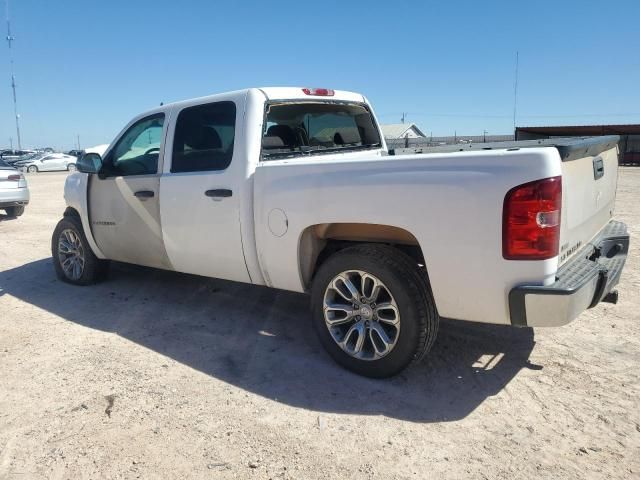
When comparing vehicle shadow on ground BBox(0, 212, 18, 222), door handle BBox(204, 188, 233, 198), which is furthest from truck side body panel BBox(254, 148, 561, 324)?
vehicle shadow on ground BBox(0, 212, 18, 222)

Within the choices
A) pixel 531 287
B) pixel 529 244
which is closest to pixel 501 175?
pixel 529 244

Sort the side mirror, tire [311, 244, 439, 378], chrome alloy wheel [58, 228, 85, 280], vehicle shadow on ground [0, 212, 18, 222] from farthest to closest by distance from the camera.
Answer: vehicle shadow on ground [0, 212, 18, 222] → chrome alloy wheel [58, 228, 85, 280] → the side mirror → tire [311, 244, 439, 378]

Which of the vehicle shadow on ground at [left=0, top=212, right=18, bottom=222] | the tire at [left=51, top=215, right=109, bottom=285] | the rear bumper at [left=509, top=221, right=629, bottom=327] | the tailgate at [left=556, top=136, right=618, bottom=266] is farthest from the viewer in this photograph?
the vehicle shadow on ground at [left=0, top=212, right=18, bottom=222]

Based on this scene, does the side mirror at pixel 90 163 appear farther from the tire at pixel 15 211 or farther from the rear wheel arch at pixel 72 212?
the tire at pixel 15 211

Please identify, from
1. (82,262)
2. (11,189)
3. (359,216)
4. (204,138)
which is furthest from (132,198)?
(11,189)

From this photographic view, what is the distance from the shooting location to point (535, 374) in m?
3.39

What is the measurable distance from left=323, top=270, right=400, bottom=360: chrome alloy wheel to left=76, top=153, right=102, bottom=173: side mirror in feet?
9.69

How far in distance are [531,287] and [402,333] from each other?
84 centimetres

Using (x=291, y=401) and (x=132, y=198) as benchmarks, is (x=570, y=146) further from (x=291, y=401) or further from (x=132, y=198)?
(x=132, y=198)

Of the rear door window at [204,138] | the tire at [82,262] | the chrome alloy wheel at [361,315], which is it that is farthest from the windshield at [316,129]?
the tire at [82,262]

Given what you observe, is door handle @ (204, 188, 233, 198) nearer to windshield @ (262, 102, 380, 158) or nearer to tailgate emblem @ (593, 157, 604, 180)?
windshield @ (262, 102, 380, 158)

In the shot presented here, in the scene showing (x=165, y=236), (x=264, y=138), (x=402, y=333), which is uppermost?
(x=264, y=138)

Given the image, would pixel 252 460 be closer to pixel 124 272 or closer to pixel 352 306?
pixel 352 306

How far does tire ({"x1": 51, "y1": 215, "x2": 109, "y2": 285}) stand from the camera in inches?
220
